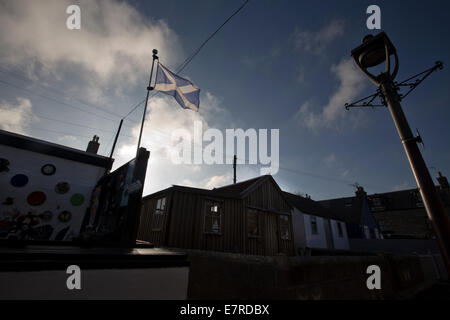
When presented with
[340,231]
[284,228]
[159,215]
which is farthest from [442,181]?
[159,215]

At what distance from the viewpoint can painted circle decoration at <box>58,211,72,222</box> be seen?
692 cm

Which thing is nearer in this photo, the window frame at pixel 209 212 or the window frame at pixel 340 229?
the window frame at pixel 209 212

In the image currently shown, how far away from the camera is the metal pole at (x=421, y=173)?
4.36 metres

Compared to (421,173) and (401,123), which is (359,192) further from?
(421,173)

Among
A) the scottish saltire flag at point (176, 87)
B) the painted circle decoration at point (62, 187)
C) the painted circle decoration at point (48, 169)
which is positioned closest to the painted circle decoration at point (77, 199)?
the painted circle decoration at point (62, 187)

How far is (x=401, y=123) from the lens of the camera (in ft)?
17.6

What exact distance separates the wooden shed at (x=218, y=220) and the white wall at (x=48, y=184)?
3.37 meters

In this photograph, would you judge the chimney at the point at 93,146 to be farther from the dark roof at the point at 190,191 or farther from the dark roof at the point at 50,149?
the dark roof at the point at 190,191

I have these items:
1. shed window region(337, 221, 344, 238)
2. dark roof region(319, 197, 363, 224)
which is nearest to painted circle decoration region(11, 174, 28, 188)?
shed window region(337, 221, 344, 238)

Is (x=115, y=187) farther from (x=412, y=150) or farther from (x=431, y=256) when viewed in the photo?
(x=431, y=256)

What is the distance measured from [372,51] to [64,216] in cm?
1219
